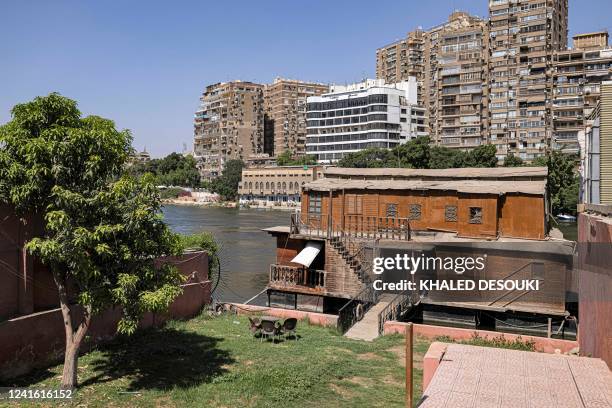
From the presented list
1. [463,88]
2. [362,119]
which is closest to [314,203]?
[463,88]

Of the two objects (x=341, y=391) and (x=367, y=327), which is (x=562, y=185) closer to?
(x=367, y=327)

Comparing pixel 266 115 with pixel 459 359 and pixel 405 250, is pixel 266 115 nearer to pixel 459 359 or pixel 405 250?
pixel 405 250

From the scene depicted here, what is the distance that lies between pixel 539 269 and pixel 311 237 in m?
9.48

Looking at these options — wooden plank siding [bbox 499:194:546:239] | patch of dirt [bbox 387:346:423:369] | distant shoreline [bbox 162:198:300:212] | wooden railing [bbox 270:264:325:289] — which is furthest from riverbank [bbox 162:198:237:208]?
patch of dirt [bbox 387:346:423:369]

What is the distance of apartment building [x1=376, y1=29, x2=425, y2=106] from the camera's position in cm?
12962

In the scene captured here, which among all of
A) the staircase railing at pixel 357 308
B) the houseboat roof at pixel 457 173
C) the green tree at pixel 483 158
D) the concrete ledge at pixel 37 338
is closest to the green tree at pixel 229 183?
the green tree at pixel 483 158

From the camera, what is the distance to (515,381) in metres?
9.03

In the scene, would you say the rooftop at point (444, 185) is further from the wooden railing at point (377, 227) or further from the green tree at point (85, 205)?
the green tree at point (85, 205)

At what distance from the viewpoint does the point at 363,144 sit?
10969 centimetres

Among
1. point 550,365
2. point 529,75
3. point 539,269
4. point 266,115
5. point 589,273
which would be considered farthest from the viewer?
point 266,115

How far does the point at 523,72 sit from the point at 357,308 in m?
80.0

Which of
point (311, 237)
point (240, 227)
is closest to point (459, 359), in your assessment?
point (311, 237)

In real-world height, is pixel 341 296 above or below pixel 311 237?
below

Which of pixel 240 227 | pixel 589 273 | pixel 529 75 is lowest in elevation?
pixel 240 227
